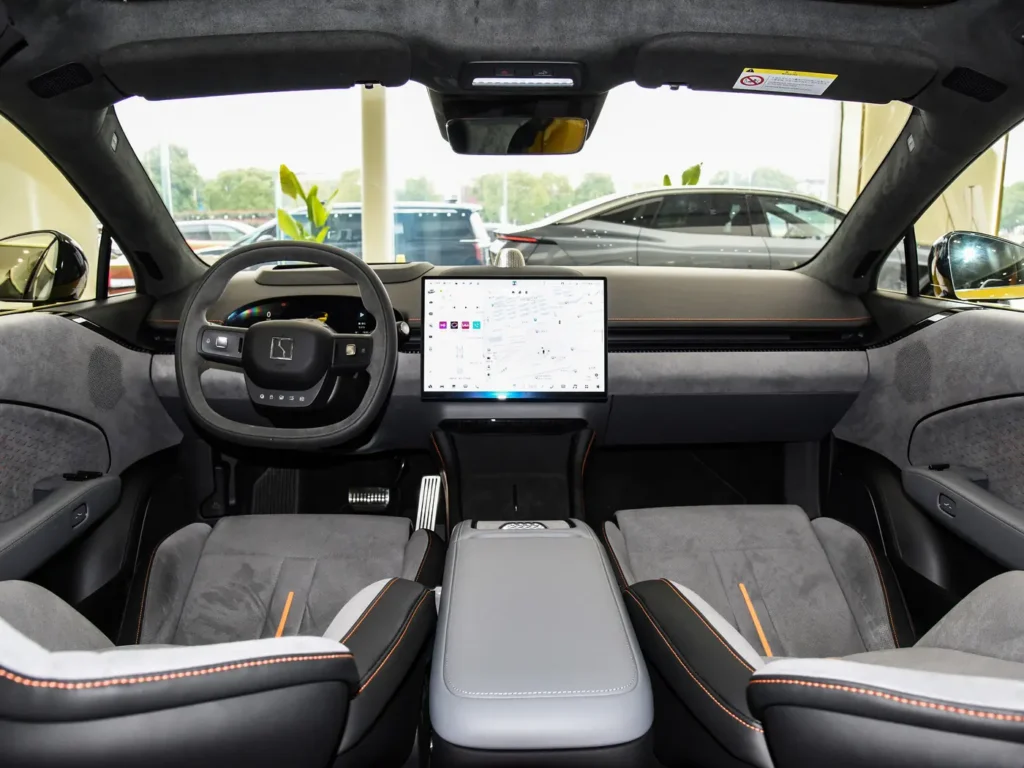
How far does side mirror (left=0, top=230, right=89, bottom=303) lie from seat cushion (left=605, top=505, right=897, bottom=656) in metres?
1.70

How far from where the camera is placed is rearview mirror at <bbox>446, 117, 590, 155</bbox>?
1998mm

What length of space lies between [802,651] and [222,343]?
1627 mm

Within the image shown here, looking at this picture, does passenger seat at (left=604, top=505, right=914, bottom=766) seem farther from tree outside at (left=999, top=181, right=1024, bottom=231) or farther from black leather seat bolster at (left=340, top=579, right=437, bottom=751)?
tree outside at (left=999, top=181, right=1024, bottom=231)

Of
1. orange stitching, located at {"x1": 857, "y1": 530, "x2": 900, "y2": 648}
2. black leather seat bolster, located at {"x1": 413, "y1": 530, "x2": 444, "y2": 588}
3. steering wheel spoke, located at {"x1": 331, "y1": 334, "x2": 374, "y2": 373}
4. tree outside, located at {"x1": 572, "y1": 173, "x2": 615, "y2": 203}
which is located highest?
tree outside, located at {"x1": 572, "y1": 173, "x2": 615, "y2": 203}

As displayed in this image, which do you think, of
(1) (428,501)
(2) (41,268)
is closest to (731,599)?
(1) (428,501)

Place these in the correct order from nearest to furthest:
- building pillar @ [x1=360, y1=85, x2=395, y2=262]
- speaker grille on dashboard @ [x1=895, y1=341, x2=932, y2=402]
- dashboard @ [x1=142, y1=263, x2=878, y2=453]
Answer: speaker grille on dashboard @ [x1=895, y1=341, x2=932, y2=402] → dashboard @ [x1=142, y1=263, x2=878, y2=453] → building pillar @ [x1=360, y1=85, x2=395, y2=262]

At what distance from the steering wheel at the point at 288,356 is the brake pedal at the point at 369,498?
2.92ft

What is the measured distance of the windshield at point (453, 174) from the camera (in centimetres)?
358

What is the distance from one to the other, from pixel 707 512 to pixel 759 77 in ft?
4.28

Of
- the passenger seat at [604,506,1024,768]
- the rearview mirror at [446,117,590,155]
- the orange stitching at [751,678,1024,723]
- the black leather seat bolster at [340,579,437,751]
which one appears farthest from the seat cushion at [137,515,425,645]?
the orange stitching at [751,678,1024,723]

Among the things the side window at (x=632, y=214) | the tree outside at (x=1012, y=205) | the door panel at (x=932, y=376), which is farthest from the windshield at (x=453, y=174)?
the door panel at (x=932, y=376)

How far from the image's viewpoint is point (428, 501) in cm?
266

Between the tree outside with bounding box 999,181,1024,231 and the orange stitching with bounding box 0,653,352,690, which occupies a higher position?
the tree outside with bounding box 999,181,1024,231

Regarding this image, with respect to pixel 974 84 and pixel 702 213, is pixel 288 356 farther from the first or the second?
pixel 702 213
